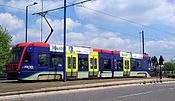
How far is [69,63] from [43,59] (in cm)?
332

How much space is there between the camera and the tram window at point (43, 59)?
3270 centimetres

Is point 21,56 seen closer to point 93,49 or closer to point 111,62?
point 93,49

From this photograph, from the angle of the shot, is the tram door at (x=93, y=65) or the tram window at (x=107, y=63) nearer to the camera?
the tram door at (x=93, y=65)

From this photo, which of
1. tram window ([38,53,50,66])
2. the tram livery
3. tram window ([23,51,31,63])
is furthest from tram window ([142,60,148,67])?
tram window ([23,51,31,63])

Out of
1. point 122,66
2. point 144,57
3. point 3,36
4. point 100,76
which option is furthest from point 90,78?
point 3,36

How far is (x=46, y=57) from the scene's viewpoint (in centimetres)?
3344

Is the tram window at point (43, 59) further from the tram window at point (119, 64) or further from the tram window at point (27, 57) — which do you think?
the tram window at point (119, 64)

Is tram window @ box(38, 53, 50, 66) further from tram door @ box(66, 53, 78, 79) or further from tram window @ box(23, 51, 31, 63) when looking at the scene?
tram door @ box(66, 53, 78, 79)

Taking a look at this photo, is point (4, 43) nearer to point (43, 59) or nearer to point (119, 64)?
point (119, 64)

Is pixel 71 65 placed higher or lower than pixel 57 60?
lower

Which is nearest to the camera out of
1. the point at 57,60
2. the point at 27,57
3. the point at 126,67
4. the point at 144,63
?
the point at 27,57

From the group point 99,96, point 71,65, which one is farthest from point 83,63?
point 99,96

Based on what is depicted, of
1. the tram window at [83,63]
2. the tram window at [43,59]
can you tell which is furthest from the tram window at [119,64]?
the tram window at [43,59]

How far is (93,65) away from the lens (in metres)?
39.2
